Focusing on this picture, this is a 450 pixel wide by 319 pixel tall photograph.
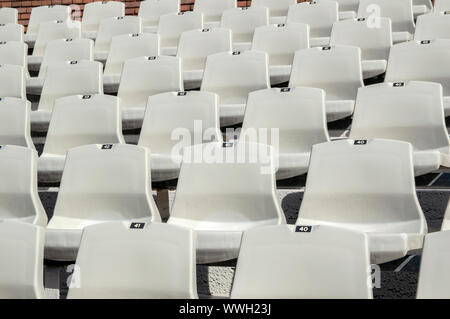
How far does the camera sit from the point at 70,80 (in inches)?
170

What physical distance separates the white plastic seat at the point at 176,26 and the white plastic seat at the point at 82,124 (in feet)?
5.97

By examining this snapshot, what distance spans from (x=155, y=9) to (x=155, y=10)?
10 millimetres

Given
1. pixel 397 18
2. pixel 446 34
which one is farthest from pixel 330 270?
pixel 397 18

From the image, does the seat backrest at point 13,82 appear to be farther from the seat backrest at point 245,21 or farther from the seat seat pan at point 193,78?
the seat backrest at point 245,21

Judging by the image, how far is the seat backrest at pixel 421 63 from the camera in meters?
3.67

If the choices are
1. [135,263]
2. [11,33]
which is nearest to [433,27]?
[135,263]

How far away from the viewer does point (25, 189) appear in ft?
10.1

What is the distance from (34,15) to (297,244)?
16.6 feet

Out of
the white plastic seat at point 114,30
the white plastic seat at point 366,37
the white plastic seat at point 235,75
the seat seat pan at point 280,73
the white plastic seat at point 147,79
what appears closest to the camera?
the white plastic seat at point 235,75

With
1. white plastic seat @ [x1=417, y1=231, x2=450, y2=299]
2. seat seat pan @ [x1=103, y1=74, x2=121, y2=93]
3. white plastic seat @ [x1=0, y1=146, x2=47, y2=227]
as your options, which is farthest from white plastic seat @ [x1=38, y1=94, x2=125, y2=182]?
white plastic seat @ [x1=417, y1=231, x2=450, y2=299]

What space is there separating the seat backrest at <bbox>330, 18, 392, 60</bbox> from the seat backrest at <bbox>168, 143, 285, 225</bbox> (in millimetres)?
1788

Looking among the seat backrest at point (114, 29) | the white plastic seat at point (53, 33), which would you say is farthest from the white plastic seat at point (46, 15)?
the seat backrest at point (114, 29)

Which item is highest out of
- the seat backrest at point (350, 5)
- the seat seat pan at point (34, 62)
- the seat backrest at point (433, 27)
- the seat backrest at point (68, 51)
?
the seat backrest at point (433, 27)

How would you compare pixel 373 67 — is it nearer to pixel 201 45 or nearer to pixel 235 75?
pixel 235 75
